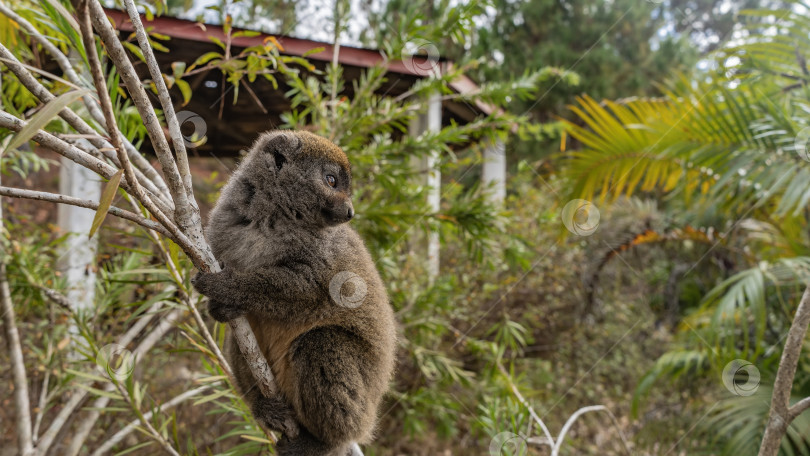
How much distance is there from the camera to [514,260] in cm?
465

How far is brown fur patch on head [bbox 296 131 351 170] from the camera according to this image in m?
2.39

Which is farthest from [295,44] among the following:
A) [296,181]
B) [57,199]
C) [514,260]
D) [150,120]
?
[57,199]

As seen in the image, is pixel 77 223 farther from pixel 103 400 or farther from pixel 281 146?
pixel 281 146

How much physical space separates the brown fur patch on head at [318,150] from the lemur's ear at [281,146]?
0.12ft

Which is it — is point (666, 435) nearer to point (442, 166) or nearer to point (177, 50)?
point (442, 166)

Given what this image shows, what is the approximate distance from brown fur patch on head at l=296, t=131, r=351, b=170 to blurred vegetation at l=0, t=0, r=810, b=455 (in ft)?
1.21

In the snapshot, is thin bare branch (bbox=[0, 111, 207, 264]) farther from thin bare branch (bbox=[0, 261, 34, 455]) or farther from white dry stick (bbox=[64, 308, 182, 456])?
thin bare branch (bbox=[0, 261, 34, 455])

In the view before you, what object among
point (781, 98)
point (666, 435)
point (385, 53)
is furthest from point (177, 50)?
point (666, 435)

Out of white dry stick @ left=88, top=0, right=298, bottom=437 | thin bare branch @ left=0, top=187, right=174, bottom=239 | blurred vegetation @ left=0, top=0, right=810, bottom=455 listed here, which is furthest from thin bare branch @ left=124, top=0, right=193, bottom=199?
blurred vegetation @ left=0, top=0, right=810, bottom=455

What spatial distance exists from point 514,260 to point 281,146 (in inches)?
108

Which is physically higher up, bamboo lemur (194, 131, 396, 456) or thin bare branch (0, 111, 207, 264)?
thin bare branch (0, 111, 207, 264)

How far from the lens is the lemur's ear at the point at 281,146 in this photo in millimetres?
2354

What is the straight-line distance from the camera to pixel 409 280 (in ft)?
18.0

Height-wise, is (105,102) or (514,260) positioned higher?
(105,102)
